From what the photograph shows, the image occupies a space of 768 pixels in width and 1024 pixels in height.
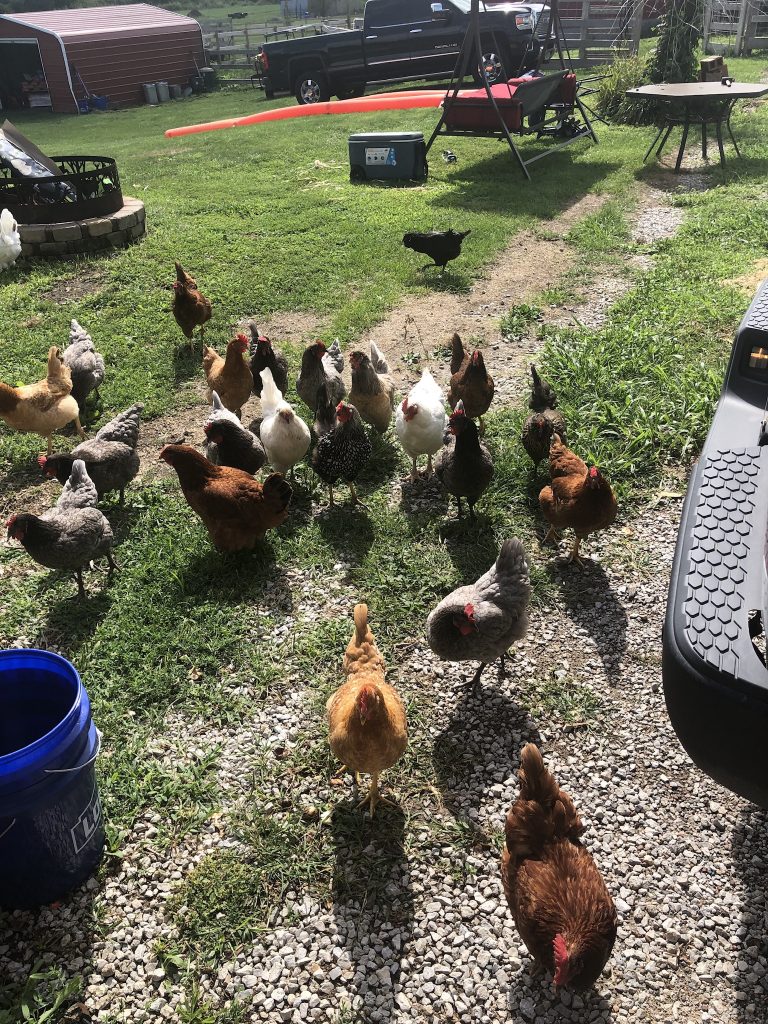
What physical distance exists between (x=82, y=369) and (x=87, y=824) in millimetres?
4473

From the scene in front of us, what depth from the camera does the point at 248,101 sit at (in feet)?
82.5

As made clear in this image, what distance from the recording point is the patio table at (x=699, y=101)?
11.7 m

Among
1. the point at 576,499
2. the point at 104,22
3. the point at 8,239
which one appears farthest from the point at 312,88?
the point at 576,499

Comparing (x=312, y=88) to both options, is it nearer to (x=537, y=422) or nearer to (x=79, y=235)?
(x=79, y=235)

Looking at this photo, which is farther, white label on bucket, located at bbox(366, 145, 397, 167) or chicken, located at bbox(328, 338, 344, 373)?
white label on bucket, located at bbox(366, 145, 397, 167)

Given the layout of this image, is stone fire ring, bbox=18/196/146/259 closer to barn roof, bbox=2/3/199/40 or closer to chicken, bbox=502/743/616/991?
chicken, bbox=502/743/616/991

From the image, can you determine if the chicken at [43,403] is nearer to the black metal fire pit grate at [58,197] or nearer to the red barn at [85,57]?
the black metal fire pit grate at [58,197]

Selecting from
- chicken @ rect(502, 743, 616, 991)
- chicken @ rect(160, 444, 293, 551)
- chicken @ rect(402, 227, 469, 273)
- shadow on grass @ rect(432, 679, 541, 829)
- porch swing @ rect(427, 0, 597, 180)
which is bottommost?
shadow on grass @ rect(432, 679, 541, 829)

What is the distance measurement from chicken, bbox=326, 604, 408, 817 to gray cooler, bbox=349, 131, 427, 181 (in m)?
11.7

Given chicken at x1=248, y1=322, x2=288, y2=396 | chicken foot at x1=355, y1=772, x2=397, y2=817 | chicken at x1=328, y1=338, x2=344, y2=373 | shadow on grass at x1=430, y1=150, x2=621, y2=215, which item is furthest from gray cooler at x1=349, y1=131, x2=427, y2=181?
chicken foot at x1=355, y1=772, x2=397, y2=817

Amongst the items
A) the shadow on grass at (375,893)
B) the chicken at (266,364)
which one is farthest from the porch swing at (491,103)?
the shadow on grass at (375,893)

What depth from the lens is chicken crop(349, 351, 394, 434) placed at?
5.71 meters

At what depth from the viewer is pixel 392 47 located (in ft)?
67.4

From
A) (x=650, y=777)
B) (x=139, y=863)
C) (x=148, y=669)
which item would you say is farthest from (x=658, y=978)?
(x=148, y=669)
